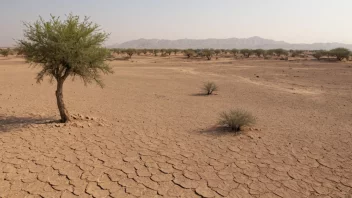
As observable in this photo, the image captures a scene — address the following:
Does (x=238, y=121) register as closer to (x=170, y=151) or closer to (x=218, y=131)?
(x=218, y=131)

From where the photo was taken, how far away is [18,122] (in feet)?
28.5

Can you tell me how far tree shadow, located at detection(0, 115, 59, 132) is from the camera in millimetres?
8102

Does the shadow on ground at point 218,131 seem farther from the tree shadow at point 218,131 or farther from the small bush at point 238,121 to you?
the small bush at point 238,121

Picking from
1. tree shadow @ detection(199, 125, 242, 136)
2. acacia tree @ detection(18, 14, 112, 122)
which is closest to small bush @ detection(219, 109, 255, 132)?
tree shadow @ detection(199, 125, 242, 136)

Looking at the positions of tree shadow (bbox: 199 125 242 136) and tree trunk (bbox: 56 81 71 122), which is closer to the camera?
tree shadow (bbox: 199 125 242 136)

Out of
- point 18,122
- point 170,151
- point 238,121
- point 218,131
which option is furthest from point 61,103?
point 238,121

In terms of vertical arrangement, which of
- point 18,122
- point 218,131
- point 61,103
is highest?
point 61,103

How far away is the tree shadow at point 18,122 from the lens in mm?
8102

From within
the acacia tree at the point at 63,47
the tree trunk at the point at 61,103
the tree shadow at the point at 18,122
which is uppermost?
the acacia tree at the point at 63,47

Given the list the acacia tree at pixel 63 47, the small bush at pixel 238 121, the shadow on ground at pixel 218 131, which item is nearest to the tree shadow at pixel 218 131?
the shadow on ground at pixel 218 131

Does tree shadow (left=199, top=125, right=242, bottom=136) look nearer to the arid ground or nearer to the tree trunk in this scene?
the arid ground

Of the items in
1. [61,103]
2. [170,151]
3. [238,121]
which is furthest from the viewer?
[61,103]

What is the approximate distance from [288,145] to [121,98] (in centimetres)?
907

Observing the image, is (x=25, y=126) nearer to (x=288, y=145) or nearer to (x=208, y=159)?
(x=208, y=159)
